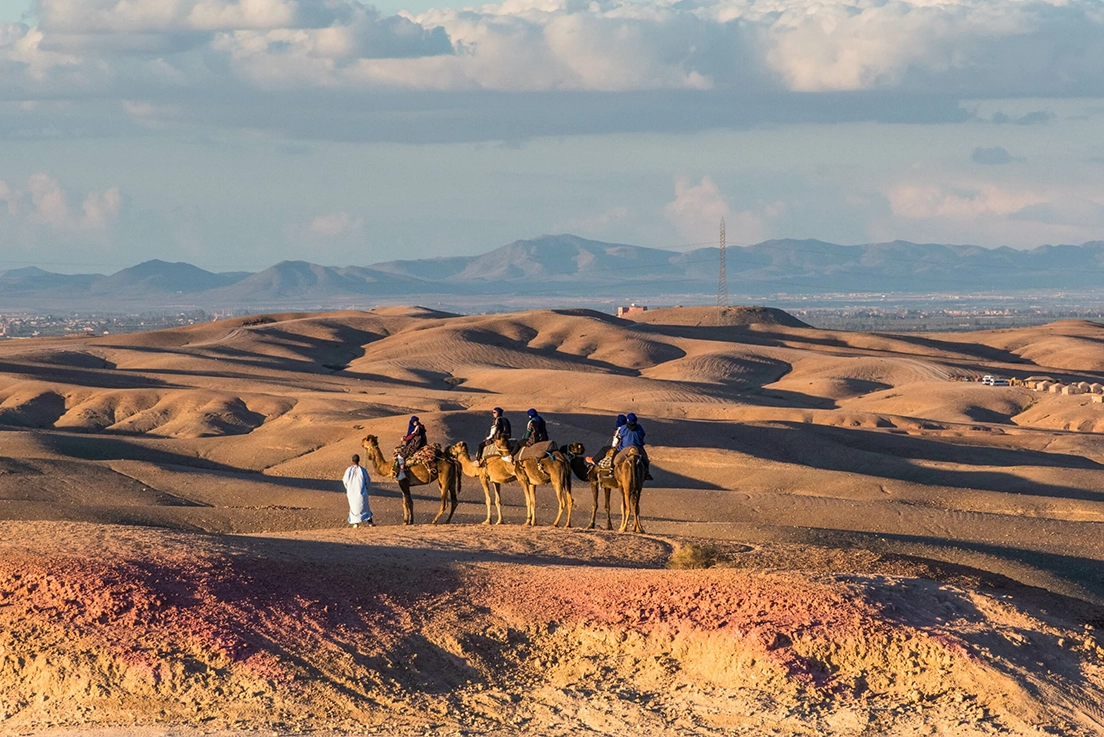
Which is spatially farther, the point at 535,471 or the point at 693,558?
the point at 535,471

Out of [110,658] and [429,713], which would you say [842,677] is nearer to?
[429,713]

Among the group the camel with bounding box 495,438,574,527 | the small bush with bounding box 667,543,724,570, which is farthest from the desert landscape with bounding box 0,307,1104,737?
the camel with bounding box 495,438,574,527

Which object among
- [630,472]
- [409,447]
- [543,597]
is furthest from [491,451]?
[543,597]

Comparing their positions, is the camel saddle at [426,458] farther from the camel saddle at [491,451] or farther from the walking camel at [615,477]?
the walking camel at [615,477]

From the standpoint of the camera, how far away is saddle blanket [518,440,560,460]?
21609 millimetres

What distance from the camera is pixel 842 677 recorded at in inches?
575

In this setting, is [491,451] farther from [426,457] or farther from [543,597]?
[543,597]

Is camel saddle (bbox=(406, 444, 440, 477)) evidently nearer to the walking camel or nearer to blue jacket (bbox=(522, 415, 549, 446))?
blue jacket (bbox=(522, 415, 549, 446))

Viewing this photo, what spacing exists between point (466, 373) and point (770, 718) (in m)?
59.5

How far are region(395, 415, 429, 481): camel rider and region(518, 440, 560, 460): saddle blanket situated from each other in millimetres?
1788

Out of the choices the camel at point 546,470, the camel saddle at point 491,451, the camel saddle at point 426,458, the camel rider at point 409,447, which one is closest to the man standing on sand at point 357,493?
the camel rider at point 409,447

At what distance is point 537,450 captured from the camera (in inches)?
854

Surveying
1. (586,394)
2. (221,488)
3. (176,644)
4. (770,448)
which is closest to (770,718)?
(176,644)

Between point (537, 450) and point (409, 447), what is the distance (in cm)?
226
